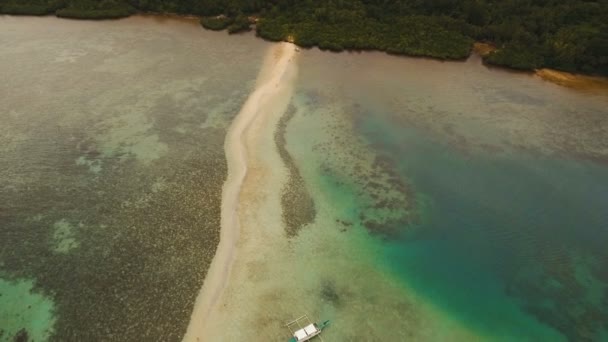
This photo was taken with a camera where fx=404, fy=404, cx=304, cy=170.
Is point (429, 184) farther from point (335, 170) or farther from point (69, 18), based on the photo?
point (69, 18)

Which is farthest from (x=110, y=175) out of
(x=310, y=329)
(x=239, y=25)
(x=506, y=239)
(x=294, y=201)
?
(x=239, y=25)

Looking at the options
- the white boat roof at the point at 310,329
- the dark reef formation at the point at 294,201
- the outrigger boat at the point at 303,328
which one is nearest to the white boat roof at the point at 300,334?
the outrigger boat at the point at 303,328

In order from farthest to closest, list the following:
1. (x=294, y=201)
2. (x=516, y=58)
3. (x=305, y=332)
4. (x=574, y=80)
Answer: (x=516, y=58) → (x=574, y=80) → (x=294, y=201) → (x=305, y=332)

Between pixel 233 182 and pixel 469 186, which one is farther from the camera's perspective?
pixel 469 186

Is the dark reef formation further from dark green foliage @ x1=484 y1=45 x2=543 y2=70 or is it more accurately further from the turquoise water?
dark green foliage @ x1=484 y1=45 x2=543 y2=70

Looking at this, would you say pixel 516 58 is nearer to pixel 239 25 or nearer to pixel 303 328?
pixel 239 25

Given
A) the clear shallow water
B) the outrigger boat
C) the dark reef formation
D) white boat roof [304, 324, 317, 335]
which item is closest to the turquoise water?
the clear shallow water

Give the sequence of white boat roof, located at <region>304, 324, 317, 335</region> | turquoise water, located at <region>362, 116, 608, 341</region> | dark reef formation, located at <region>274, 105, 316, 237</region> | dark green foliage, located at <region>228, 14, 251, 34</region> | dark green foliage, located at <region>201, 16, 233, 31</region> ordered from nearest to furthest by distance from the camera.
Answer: white boat roof, located at <region>304, 324, 317, 335</region>, turquoise water, located at <region>362, 116, 608, 341</region>, dark reef formation, located at <region>274, 105, 316, 237</region>, dark green foliage, located at <region>228, 14, 251, 34</region>, dark green foliage, located at <region>201, 16, 233, 31</region>
